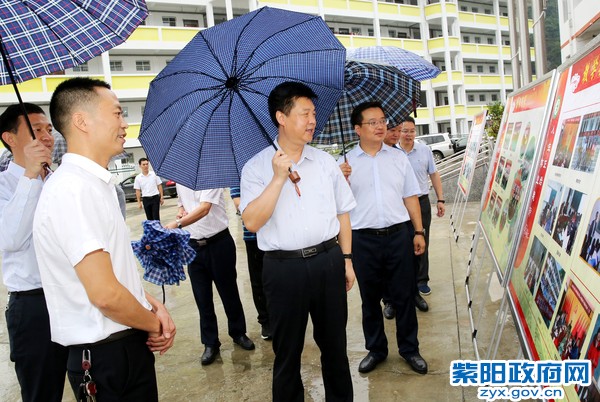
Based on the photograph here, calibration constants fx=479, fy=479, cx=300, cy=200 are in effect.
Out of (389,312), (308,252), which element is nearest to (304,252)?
(308,252)

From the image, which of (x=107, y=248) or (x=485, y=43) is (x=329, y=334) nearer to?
(x=107, y=248)

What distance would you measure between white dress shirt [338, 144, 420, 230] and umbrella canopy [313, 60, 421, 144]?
0.86 feet

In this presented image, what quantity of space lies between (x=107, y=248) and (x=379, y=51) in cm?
311

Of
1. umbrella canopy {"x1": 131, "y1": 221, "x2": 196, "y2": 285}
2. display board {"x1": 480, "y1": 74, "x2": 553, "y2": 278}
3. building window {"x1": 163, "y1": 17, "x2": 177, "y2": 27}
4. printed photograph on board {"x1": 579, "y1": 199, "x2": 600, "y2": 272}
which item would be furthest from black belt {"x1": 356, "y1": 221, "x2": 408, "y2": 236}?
building window {"x1": 163, "y1": 17, "x2": 177, "y2": 27}

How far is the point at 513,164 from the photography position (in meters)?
2.67

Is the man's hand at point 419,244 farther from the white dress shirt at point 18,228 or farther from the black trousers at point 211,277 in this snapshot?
the white dress shirt at point 18,228

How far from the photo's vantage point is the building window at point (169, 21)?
84.7 ft

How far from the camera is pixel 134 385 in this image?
1710 mm

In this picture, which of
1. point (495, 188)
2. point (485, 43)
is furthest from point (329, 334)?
point (485, 43)

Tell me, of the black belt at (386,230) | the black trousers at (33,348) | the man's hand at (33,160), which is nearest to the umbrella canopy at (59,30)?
the man's hand at (33,160)

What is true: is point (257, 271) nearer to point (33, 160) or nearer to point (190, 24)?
point (33, 160)

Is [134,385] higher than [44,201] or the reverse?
the reverse

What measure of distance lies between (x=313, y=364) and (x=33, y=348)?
189 cm

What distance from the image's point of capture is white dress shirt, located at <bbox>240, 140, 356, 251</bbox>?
7.77ft
